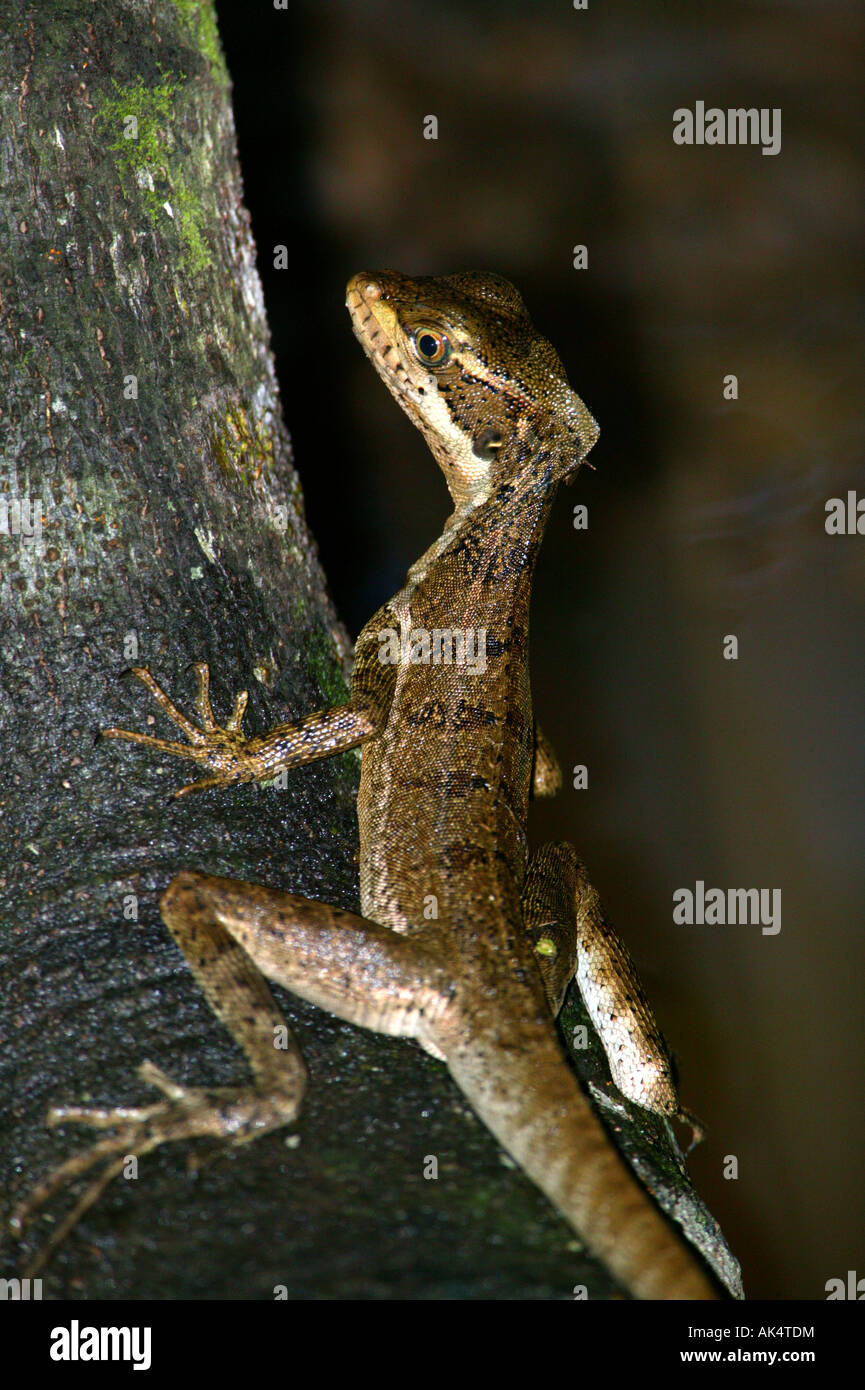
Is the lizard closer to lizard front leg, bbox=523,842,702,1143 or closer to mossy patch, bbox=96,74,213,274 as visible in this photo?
lizard front leg, bbox=523,842,702,1143

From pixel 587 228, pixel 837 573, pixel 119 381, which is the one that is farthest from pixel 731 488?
pixel 119 381

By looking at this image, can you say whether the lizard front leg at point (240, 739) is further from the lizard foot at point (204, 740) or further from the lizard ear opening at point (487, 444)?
the lizard ear opening at point (487, 444)

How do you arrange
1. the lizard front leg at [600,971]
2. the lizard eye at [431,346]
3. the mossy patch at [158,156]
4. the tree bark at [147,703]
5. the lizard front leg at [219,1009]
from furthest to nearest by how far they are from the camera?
the lizard eye at [431,346], the lizard front leg at [600,971], the mossy patch at [158,156], the lizard front leg at [219,1009], the tree bark at [147,703]

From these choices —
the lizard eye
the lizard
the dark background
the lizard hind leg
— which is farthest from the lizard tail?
the dark background

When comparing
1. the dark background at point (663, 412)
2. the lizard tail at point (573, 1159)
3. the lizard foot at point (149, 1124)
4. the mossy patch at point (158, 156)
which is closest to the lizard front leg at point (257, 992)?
the lizard foot at point (149, 1124)

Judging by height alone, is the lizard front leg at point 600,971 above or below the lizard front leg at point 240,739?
below

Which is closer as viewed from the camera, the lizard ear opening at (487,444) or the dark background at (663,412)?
the lizard ear opening at (487,444)
